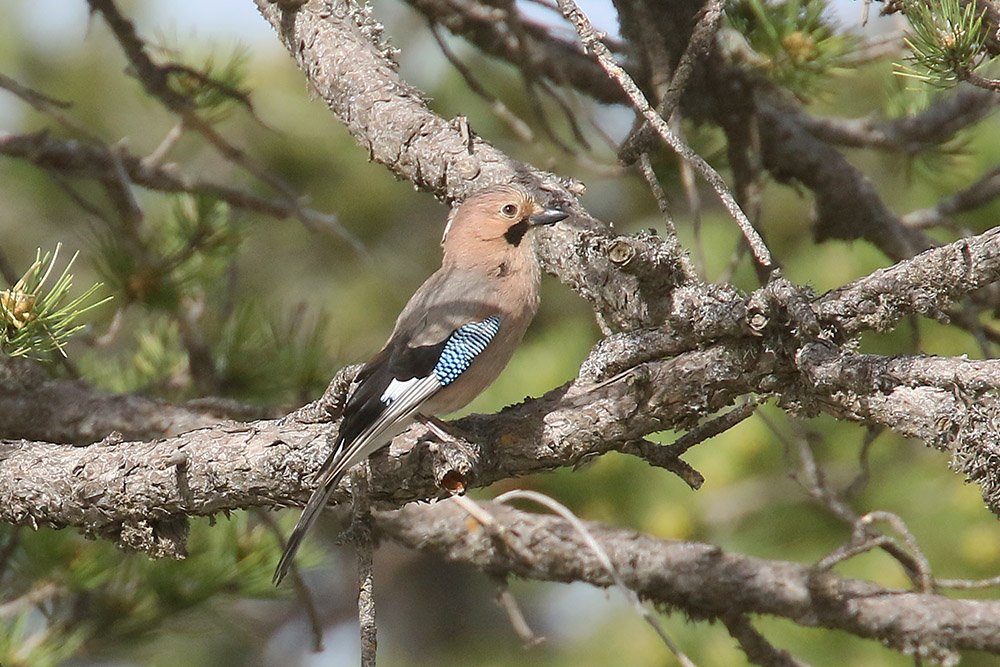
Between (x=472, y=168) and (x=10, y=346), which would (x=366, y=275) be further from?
(x=10, y=346)

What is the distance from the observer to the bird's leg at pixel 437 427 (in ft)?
8.53

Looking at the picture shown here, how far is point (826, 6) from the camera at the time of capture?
3.70 m

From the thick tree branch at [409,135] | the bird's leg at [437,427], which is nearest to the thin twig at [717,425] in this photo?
the thick tree branch at [409,135]

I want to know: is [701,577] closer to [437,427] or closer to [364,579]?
[437,427]

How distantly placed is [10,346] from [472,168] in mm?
1369

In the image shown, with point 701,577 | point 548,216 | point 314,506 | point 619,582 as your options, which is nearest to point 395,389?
point 314,506

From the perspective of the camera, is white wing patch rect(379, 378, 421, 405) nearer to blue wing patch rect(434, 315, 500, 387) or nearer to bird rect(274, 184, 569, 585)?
bird rect(274, 184, 569, 585)

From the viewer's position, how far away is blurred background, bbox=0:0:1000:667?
4.06m

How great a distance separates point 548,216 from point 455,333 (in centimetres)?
56

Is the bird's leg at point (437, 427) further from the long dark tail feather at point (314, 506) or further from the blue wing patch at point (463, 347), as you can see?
the long dark tail feather at point (314, 506)

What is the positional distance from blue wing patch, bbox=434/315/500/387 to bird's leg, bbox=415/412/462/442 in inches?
6.7

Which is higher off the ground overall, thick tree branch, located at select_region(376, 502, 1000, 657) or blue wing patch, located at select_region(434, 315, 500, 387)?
blue wing patch, located at select_region(434, 315, 500, 387)

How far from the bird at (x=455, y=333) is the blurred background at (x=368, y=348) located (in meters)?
0.44

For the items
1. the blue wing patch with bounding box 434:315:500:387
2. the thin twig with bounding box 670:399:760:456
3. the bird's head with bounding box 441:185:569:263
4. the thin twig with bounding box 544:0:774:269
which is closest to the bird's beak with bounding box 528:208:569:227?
the bird's head with bounding box 441:185:569:263
